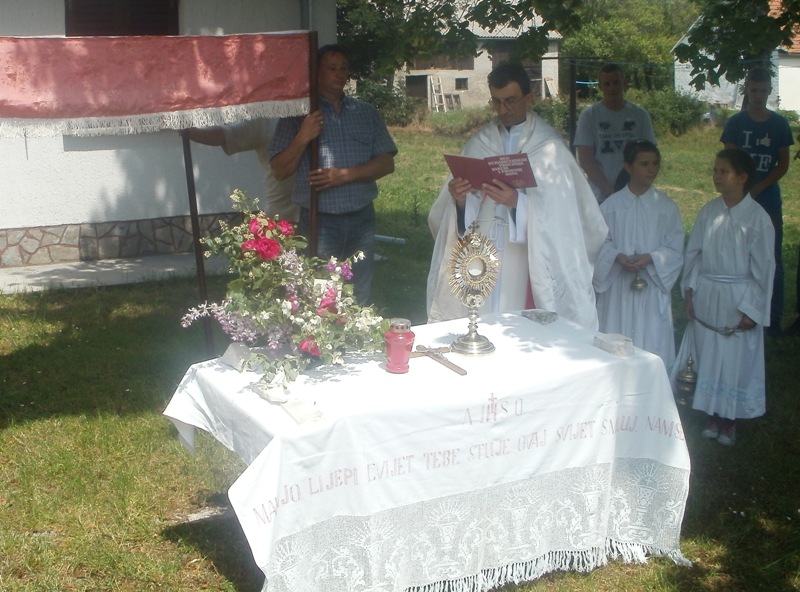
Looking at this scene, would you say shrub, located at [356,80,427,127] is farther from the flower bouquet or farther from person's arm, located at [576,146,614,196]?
the flower bouquet

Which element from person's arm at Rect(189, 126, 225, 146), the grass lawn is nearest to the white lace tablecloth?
the grass lawn

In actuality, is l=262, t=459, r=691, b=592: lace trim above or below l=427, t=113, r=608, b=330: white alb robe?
below

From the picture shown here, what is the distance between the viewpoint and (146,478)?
5098 mm

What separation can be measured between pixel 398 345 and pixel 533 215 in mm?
1424

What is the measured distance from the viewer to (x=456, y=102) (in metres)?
34.0

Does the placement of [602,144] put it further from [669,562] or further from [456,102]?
[456,102]

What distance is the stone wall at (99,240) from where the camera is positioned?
9.50 metres

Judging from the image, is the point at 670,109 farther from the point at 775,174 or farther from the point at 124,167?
the point at 775,174

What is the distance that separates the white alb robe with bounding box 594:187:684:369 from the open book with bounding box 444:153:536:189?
1.25 meters

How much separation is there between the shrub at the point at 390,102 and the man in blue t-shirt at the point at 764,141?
17.9 metres

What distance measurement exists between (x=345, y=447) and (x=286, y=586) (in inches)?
19.5

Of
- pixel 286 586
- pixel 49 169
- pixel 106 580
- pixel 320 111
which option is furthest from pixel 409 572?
pixel 49 169

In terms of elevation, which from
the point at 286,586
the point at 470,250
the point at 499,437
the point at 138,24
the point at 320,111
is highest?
the point at 138,24

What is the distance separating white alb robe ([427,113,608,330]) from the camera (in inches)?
198
